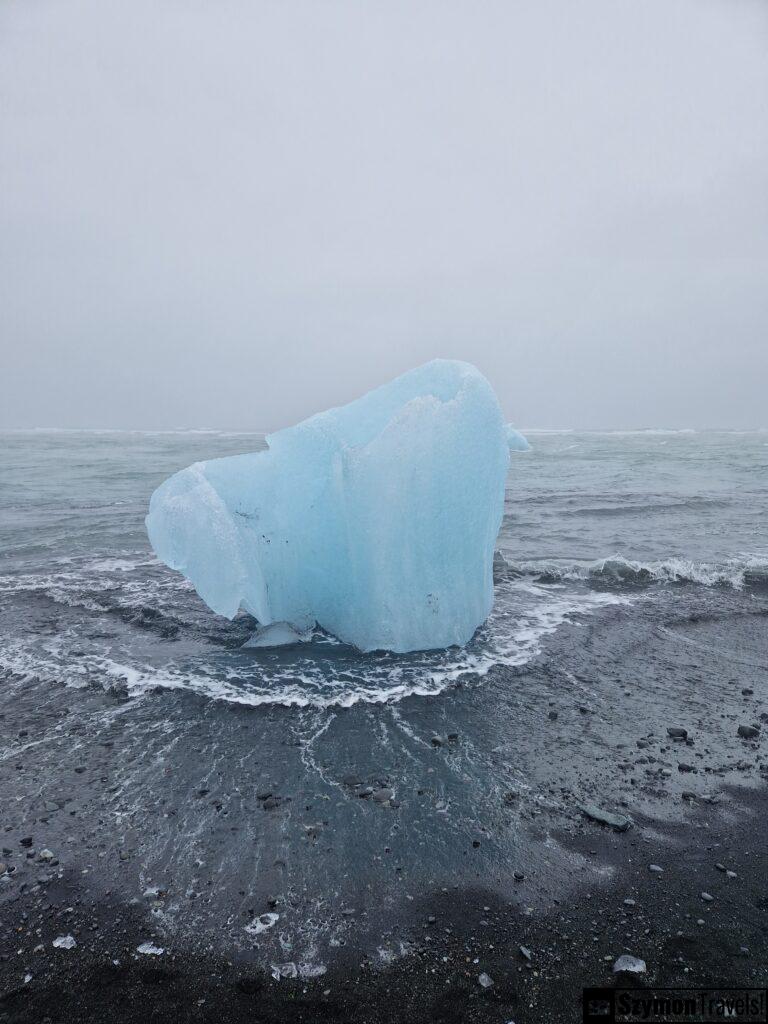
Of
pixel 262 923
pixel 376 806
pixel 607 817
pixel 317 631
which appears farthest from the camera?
pixel 317 631

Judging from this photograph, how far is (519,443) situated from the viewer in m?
7.98

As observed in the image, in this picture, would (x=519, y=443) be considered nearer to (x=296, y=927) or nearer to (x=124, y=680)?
(x=124, y=680)

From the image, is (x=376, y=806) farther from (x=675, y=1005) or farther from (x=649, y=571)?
(x=649, y=571)

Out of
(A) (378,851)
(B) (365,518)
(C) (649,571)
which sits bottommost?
(C) (649,571)

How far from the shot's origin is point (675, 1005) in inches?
99.2

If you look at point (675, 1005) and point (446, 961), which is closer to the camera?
point (675, 1005)

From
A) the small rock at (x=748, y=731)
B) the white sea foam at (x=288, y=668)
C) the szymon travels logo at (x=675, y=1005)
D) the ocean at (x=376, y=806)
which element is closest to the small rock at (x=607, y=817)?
the ocean at (x=376, y=806)

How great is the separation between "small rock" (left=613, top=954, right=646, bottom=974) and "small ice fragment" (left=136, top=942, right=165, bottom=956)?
2.21 meters

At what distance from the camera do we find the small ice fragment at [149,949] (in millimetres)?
2771

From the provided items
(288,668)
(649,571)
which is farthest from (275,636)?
(649,571)

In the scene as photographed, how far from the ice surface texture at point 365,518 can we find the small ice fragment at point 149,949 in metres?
3.43

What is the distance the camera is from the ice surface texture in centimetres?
611

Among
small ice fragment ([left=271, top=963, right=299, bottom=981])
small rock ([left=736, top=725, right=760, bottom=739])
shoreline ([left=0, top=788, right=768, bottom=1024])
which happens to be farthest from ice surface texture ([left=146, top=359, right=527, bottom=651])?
small ice fragment ([left=271, top=963, right=299, bottom=981])

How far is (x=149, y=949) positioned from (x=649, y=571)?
344 inches
